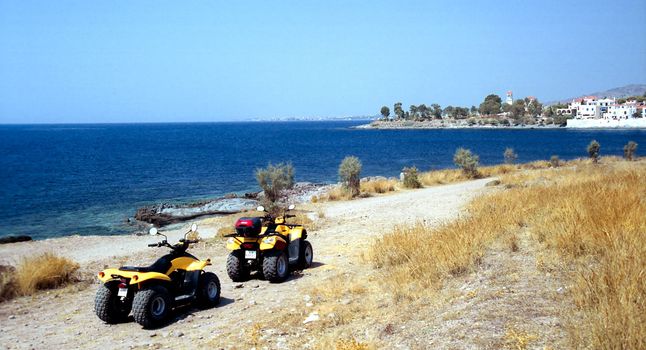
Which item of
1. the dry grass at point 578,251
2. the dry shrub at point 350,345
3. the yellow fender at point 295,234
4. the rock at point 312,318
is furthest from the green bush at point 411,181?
the dry shrub at point 350,345

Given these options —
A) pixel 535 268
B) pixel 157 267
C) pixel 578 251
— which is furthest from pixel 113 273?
pixel 578 251

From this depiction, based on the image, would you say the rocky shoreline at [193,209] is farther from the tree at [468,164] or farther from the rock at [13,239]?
the tree at [468,164]

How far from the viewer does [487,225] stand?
30.4ft

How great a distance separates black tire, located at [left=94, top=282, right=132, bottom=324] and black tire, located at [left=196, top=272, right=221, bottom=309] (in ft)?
3.71

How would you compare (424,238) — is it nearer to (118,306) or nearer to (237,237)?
(237,237)

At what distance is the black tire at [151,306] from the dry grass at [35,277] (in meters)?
4.17

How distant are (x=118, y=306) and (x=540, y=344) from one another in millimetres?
6182

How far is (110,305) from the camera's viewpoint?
25.0ft

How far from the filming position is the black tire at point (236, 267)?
9.98 m

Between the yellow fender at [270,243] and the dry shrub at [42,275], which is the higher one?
the yellow fender at [270,243]

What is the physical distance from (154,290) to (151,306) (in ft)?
0.77

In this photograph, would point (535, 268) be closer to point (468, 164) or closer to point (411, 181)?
point (411, 181)

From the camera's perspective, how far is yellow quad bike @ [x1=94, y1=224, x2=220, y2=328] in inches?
288

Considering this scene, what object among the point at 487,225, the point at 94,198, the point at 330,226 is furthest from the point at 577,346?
the point at 94,198
